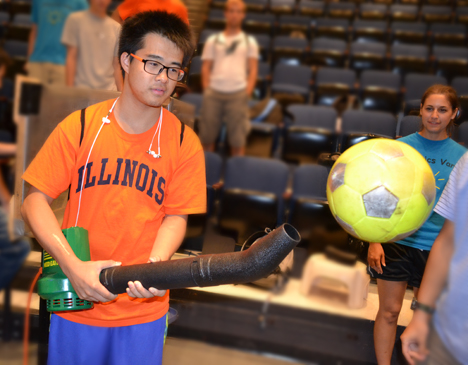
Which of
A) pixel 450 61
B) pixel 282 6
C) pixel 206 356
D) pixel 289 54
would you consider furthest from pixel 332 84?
pixel 206 356

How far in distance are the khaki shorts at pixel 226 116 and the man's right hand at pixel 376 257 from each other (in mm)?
2607

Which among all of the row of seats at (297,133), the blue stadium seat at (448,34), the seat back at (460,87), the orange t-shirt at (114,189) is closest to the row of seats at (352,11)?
the blue stadium seat at (448,34)

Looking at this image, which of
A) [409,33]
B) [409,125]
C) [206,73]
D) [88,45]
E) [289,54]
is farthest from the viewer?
[409,33]

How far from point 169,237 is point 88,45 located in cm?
205

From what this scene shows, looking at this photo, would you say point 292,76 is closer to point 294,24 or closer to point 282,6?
point 294,24

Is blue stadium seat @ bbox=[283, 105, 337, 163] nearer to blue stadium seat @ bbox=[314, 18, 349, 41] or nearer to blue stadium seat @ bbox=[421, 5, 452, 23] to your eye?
blue stadium seat @ bbox=[314, 18, 349, 41]

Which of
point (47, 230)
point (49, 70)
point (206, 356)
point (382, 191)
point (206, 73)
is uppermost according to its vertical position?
point (206, 73)

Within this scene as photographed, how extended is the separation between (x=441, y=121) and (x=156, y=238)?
3.01 ft

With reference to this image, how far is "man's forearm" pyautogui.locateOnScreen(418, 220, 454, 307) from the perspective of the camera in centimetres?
113

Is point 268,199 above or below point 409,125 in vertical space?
below

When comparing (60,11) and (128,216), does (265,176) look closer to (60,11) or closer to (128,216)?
(60,11)

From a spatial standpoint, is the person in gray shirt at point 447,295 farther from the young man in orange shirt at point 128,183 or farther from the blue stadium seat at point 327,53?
the blue stadium seat at point 327,53

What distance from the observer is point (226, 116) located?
13.5 feet

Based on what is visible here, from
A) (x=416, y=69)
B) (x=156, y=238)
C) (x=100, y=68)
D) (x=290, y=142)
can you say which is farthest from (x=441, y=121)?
(x=416, y=69)
